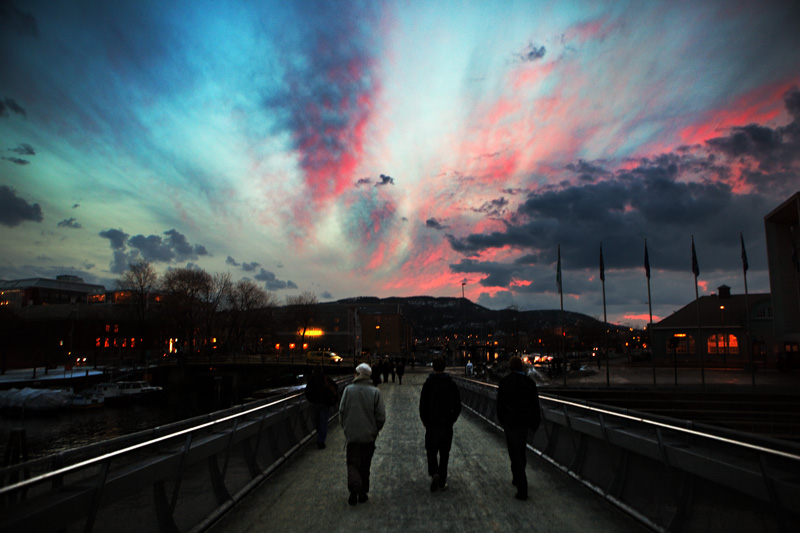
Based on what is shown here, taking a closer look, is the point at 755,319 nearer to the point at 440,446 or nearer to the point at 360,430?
the point at 440,446

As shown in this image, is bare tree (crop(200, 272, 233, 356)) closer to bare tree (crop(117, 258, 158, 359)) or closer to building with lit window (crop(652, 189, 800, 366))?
bare tree (crop(117, 258, 158, 359))

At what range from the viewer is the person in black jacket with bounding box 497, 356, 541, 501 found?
6.72 metres

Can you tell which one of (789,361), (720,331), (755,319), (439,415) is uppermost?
(755,319)

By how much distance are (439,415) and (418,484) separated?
4.49 feet

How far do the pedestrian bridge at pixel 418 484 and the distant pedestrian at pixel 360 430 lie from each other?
284mm

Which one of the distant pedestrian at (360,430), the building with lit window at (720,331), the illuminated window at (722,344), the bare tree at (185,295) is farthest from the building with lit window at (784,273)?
the bare tree at (185,295)

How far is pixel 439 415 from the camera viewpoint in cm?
697

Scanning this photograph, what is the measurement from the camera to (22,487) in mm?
3121

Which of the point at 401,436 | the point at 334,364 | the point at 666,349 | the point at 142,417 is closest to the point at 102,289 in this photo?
the point at 334,364

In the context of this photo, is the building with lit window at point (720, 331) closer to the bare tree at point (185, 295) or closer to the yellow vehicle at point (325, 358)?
the yellow vehicle at point (325, 358)

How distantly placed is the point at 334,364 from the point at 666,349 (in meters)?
41.1

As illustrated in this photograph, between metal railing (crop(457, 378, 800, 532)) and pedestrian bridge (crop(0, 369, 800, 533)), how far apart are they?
0.01m

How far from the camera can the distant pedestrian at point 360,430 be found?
21.2 feet

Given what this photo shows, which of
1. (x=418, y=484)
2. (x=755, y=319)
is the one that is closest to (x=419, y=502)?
(x=418, y=484)
